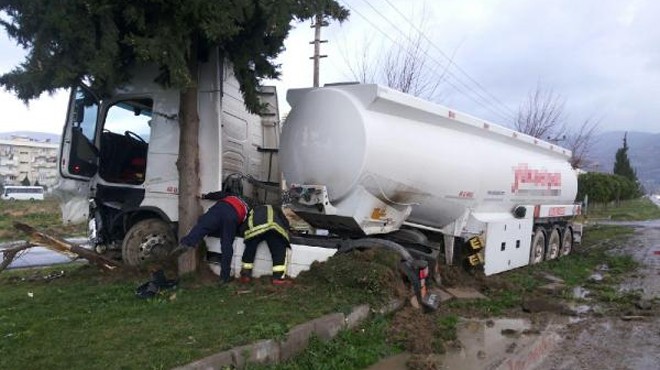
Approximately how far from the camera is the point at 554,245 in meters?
14.1

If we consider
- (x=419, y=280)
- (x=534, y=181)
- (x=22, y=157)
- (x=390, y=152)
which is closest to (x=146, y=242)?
(x=390, y=152)

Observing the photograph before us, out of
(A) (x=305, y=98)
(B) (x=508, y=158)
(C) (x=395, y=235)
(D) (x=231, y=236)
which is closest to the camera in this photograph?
(D) (x=231, y=236)

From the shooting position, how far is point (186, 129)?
26.0 feet

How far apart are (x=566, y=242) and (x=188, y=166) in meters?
10.7

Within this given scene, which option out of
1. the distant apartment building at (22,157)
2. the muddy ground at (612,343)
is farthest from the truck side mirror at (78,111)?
the distant apartment building at (22,157)

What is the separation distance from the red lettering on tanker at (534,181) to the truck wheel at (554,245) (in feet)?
3.40

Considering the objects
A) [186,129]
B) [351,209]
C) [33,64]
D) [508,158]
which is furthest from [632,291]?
[33,64]

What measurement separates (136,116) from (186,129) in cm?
130

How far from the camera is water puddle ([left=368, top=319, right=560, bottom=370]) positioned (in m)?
5.61

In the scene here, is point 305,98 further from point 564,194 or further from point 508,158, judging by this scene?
point 564,194

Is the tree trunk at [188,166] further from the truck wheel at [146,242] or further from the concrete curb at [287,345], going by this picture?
the concrete curb at [287,345]

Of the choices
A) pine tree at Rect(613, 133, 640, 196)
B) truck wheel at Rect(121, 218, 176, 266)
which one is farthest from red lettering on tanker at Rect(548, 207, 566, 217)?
pine tree at Rect(613, 133, 640, 196)

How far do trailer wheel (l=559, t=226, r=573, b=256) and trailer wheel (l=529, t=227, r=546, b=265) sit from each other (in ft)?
5.93

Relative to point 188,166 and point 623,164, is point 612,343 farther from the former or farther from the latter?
point 623,164
